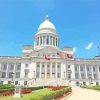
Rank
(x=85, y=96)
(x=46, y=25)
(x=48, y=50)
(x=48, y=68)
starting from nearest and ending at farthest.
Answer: (x=85, y=96) → (x=48, y=68) → (x=48, y=50) → (x=46, y=25)

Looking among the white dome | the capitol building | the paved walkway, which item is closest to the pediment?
the capitol building

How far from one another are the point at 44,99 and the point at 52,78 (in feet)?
217

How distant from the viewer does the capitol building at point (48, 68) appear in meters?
86.7

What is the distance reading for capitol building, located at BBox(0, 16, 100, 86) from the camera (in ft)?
284

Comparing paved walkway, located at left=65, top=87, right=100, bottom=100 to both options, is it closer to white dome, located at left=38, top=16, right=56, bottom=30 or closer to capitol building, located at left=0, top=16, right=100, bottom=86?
capitol building, located at left=0, top=16, right=100, bottom=86

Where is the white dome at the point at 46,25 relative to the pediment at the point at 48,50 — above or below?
above

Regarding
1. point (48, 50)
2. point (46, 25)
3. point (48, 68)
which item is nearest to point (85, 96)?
point (48, 68)

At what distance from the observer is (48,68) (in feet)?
292

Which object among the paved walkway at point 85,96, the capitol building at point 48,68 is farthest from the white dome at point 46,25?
the paved walkway at point 85,96

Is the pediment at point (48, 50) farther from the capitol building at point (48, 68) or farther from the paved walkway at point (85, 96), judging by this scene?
the paved walkway at point (85, 96)

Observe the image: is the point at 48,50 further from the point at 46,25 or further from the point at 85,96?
the point at 85,96

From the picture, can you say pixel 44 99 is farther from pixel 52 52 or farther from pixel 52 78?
pixel 52 52

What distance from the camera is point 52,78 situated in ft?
277

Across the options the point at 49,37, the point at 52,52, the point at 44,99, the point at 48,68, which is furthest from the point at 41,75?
the point at 44,99
